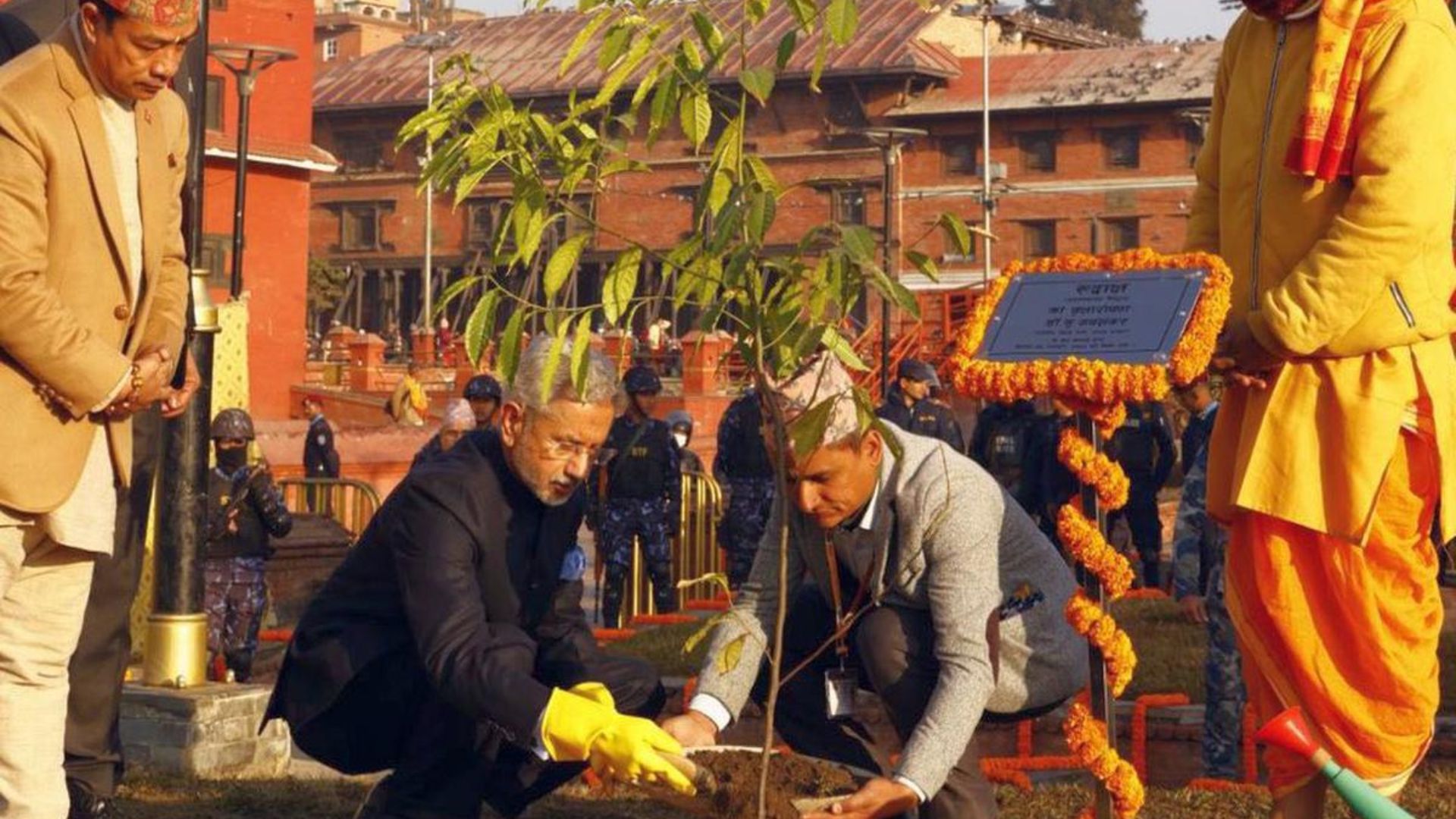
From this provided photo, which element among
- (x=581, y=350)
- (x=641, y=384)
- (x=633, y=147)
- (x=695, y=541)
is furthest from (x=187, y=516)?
(x=633, y=147)

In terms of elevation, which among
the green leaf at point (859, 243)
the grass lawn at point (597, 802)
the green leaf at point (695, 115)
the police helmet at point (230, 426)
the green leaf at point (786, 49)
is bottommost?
the grass lawn at point (597, 802)

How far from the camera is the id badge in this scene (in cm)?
581

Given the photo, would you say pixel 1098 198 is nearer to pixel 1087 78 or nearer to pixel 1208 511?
pixel 1087 78

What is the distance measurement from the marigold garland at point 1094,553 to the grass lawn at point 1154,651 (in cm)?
295

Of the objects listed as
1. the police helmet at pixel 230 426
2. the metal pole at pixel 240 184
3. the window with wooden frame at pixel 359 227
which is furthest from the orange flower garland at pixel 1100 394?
the window with wooden frame at pixel 359 227

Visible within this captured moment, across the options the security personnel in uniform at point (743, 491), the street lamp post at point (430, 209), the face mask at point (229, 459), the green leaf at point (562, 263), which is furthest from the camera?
the street lamp post at point (430, 209)

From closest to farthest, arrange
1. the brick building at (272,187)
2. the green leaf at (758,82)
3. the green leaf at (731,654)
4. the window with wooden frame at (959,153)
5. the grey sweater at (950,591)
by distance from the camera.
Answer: the green leaf at (758,82) → the green leaf at (731,654) → the grey sweater at (950,591) → the brick building at (272,187) → the window with wooden frame at (959,153)

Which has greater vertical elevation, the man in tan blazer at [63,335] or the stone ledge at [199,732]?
the man in tan blazer at [63,335]

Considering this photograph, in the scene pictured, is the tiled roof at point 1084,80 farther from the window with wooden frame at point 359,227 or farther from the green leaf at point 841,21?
the green leaf at point 841,21

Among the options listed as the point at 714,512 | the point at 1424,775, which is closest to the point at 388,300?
the point at 714,512

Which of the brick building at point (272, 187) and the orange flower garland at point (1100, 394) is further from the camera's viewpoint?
the brick building at point (272, 187)

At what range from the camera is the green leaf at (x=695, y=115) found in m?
4.53

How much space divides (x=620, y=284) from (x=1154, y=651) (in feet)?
22.9

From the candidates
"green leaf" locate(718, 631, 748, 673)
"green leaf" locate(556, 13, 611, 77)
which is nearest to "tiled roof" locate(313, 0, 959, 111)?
"green leaf" locate(718, 631, 748, 673)
